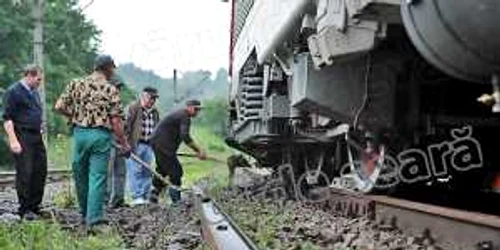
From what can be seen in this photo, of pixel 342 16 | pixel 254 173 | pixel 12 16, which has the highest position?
pixel 12 16

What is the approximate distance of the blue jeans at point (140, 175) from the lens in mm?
11095

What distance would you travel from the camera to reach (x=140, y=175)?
11.1 meters

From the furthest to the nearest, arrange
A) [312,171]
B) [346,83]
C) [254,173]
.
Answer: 1. [254,173]
2. [312,171]
3. [346,83]

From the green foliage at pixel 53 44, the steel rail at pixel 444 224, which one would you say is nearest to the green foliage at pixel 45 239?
the steel rail at pixel 444 224

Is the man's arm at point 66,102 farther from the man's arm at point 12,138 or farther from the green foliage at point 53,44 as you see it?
the green foliage at point 53,44

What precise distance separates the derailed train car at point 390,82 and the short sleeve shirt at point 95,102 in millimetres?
1317

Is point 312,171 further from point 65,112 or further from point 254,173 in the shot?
point 254,173

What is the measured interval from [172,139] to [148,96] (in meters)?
0.86

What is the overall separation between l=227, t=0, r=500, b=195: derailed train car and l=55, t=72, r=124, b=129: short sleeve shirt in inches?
51.8

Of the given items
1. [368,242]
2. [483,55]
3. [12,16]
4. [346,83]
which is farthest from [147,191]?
[12,16]

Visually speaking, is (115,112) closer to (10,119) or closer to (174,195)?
(10,119)

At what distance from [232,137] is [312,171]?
3.01m

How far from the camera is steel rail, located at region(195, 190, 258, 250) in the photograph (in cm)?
552

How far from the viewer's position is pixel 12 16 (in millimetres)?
42531
